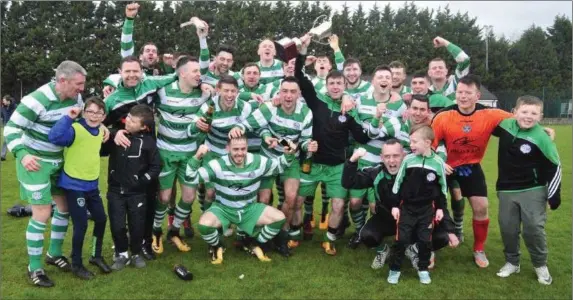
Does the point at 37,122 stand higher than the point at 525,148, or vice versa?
the point at 37,122

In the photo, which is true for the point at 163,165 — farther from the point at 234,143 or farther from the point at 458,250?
the point at 458,250

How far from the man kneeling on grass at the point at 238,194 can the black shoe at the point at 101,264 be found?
42.1 inches

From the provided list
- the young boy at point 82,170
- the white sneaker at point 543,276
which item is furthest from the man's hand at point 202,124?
the white sneaker at point 543,276

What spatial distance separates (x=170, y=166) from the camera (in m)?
5.74

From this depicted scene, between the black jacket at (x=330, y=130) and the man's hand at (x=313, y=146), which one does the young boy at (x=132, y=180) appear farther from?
the black jacket at (x=330, y=130)

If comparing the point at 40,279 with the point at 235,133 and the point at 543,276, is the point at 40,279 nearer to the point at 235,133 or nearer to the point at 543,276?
the point at 235,133

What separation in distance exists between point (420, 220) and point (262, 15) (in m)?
41.7

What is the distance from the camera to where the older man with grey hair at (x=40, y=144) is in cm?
466

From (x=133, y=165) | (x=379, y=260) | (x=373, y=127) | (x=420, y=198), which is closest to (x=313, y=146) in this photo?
(x=373, y=127)

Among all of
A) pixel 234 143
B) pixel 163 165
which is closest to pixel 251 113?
pixel 234 143

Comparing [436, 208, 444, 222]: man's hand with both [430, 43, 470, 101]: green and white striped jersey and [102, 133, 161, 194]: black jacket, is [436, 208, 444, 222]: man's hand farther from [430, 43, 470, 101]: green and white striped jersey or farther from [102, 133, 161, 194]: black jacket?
[102, 133, 161, 194]: black jacket

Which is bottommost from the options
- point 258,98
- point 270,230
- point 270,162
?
point 270,230

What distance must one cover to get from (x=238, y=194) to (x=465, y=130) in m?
2.74

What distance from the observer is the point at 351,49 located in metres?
47.2
